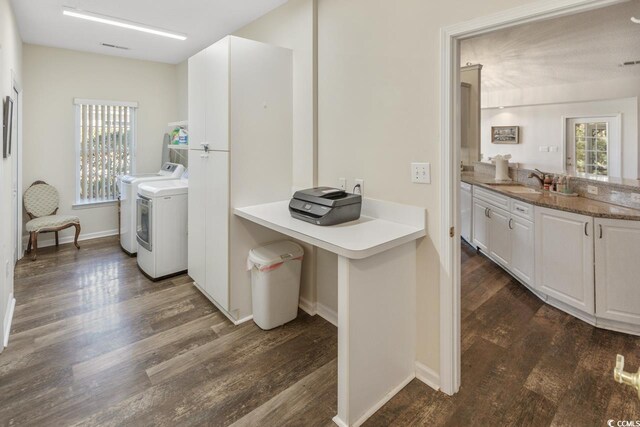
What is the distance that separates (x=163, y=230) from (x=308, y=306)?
1691mm

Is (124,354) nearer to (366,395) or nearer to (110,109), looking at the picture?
(366,395)

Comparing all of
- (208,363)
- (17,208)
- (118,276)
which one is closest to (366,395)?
(208,363)

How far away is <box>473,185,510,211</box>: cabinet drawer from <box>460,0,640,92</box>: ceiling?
1.62 metres

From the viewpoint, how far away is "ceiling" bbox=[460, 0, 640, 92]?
3.49 metres

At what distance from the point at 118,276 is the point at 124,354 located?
1.58 metres

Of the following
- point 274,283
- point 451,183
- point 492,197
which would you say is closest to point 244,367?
point 274,283

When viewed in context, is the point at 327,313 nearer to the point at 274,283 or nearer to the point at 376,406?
the point at 274,283

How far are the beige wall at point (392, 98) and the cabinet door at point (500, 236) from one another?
2.05 metres

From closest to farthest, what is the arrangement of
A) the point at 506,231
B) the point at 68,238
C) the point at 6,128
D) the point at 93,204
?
the point at 6,128, the point at 506,231, the point at 68,238, the point at 93,204

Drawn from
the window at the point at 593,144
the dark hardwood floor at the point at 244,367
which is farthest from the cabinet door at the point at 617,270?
the window at the point at 593,144

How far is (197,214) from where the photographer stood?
303 cm

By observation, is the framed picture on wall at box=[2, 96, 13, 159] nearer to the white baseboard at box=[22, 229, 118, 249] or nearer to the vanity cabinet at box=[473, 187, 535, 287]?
the white baseboard at box=[22, 229, 118, 249]

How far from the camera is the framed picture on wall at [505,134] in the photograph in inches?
332

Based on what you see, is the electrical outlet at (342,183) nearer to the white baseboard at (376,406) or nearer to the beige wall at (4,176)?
the white baseboard at (376,406)
